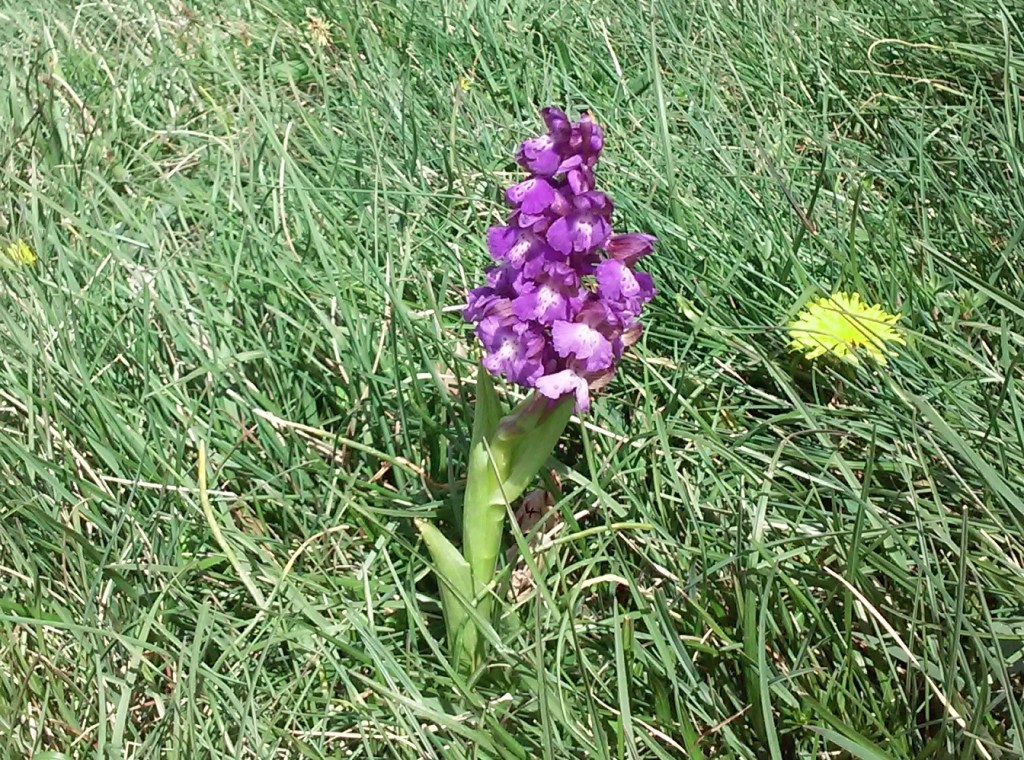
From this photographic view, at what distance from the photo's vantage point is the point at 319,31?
2594mm

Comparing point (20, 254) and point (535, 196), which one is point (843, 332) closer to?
point (535, 196)

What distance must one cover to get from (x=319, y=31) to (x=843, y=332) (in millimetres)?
1656

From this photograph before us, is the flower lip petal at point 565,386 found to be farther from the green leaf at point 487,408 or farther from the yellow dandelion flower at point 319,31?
the yellow dandelion flower at point 319,31

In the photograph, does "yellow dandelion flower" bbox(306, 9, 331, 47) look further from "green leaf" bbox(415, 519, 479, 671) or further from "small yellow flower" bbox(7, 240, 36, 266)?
"green leaf" bbox(415, 519, 479, 671)

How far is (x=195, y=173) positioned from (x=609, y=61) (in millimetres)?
1002

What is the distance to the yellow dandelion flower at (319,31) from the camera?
2.58 metres

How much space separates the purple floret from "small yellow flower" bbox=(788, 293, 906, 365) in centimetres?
38

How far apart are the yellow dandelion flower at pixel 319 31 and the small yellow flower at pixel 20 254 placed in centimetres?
96

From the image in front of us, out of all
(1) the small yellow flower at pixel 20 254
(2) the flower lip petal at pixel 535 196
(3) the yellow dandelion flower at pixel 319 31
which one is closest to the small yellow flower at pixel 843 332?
(2) the flower lip petal at pixel 535 196

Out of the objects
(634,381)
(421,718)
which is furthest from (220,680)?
(634,381)

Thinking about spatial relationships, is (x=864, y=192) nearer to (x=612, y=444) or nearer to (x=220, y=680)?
(x=612, y=444)

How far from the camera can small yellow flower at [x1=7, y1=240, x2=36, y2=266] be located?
1.89 meters

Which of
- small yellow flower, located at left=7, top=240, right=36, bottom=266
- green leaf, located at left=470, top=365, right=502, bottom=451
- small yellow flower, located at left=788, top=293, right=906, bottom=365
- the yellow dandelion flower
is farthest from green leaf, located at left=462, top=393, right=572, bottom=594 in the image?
the yellow dandelion flower

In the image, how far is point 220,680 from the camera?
1321 mm
